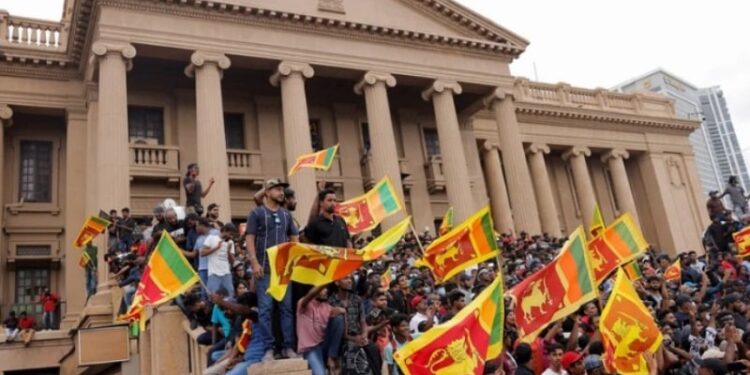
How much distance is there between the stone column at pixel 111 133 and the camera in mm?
18078

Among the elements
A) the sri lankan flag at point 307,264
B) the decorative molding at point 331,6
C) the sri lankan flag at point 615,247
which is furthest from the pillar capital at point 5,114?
the sri lankan flag at point 615,247

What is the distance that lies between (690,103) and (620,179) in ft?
198

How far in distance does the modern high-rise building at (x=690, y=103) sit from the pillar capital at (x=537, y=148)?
181 ft

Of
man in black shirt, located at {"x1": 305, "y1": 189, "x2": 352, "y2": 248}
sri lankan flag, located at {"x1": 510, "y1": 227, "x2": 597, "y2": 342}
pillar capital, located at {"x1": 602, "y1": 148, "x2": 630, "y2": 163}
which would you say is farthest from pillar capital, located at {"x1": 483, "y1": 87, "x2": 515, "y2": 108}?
man in black shirt, located at {"x1": 305, "y1": 189, "x2": 352, "y2": 248}

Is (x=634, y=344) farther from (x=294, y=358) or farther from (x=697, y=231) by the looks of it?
(x=697, y=231)

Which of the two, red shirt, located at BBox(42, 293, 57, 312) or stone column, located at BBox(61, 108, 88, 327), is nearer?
red shirt, located at BBox(42, 293, 57, 312)

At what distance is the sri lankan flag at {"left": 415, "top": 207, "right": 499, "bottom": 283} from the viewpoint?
1002cm

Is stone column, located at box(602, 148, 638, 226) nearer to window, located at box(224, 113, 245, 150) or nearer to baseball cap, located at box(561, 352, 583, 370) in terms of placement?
window, located at box(224, 113, 245, 150)

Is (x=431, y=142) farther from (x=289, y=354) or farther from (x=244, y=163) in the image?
(x=289, y=354)

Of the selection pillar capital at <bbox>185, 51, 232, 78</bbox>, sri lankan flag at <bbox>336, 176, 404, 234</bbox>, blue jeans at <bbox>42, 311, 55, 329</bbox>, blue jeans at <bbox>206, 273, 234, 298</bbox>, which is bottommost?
blue jeans at <bbox>206, 273, 234, 298</bbox>

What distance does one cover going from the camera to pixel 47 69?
72.4 ft

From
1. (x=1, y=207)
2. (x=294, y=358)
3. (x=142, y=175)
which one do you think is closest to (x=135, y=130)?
(x=142, y=175)

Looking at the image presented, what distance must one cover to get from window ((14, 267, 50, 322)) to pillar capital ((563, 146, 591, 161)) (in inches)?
984

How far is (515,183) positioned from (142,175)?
13.5 m
